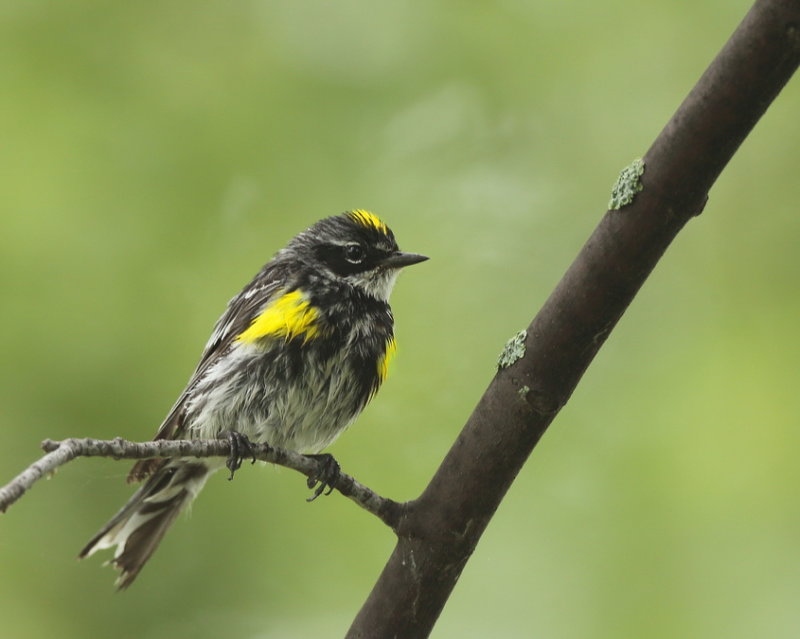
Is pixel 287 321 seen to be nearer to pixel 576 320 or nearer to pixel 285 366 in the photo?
pixel 285 366

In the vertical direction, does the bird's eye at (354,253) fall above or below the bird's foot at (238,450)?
above

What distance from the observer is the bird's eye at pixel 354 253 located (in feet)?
16.1

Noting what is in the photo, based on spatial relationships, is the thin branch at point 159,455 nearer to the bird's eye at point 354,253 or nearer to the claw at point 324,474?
the claw at point 324,474

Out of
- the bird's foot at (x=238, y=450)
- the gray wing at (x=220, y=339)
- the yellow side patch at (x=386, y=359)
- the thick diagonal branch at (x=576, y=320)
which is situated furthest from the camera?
the yellow side patch at (x=386, y=359)

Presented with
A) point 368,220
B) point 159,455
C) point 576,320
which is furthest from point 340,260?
point 576,320

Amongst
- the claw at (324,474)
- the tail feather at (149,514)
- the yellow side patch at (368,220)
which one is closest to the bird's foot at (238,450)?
the claw at (324,474)

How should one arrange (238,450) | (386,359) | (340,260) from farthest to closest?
(340,260) → (386,359) → (238,450)

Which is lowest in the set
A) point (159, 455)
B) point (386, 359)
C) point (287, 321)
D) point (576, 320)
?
point (159, 455)

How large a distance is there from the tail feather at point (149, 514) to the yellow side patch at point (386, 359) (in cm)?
94

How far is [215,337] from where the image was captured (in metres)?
4.58

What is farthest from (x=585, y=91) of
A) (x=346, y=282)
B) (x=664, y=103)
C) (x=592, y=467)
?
(x=592, y=467)

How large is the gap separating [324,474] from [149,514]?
1710 millimetres

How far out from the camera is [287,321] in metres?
4.36

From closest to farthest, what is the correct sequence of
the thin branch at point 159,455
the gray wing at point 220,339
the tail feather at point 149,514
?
the thin branch at point 159,455 < the gray wing at point 220,339 < the tail feather at point 149,514
